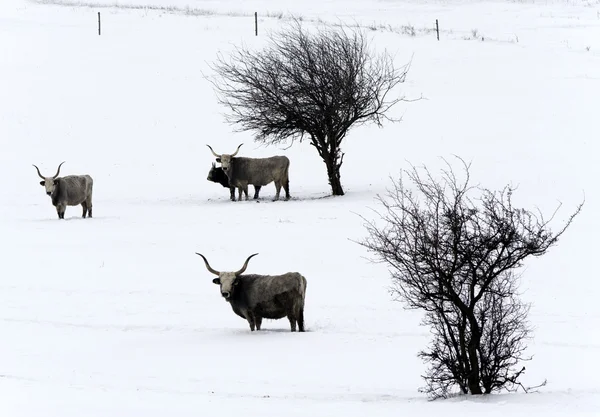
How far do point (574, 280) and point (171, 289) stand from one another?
22.9ft

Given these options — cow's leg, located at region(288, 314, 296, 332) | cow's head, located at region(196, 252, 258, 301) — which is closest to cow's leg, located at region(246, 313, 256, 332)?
cow's head, located at region(196, 252, 258, 301)

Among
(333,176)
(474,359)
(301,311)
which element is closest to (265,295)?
(301,311)

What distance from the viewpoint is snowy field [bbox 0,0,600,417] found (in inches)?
456

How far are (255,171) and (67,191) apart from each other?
607cm

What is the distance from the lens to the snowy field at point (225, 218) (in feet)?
38.0

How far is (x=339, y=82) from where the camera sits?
2848 cm

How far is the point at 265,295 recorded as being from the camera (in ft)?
47.2

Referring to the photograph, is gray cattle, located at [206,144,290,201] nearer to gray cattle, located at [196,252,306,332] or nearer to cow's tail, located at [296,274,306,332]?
gray cattle, located at [196,252,306,332]

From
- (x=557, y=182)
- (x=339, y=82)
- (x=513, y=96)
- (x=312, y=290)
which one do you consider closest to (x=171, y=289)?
(x=312, y=290)

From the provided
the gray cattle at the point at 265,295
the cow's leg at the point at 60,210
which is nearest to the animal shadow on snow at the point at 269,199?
the cow's leg at the point at 60,210

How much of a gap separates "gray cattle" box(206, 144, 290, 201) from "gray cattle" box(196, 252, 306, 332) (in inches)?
554

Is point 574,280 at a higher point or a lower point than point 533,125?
lower

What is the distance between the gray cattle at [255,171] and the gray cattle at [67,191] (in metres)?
4.79

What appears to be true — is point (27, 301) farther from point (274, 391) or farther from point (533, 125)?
point (533, 125)
